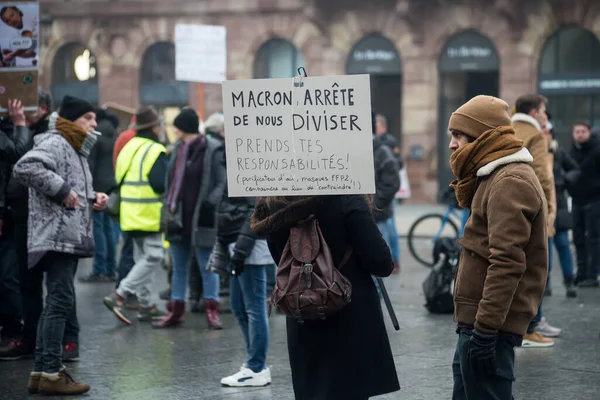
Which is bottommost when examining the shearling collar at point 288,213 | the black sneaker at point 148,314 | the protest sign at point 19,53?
the black sneaker at point 148,314

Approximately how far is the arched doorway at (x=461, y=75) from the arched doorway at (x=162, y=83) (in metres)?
7.05

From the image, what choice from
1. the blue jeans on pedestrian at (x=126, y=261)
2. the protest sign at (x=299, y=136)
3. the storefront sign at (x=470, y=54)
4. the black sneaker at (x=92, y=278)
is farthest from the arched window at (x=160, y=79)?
the protest sign at (x=299, y=136)

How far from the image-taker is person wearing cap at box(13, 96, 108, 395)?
24.3 ft

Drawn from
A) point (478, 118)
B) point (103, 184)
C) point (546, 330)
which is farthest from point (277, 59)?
point (478, 118)

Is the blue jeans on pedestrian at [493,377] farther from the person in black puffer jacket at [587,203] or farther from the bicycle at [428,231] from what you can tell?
the bicycle at [428,231]

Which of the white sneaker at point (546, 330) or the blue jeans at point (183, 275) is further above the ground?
the blue jeans at point (183, 275)

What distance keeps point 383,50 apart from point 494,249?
83.0ft

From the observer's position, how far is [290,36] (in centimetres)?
3056

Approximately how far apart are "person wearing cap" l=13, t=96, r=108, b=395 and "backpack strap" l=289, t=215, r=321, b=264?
255 centimetres

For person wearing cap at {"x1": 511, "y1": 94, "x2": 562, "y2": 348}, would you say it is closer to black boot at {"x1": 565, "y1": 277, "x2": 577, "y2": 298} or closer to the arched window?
black boot at {"x1": 565, "y1": 277, "x2": 577, "y2": 298}

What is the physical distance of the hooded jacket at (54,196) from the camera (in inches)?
291

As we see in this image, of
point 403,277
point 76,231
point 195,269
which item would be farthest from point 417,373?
point 403,277

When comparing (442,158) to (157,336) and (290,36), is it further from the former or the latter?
(157,336)

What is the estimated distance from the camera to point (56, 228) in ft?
24.5
